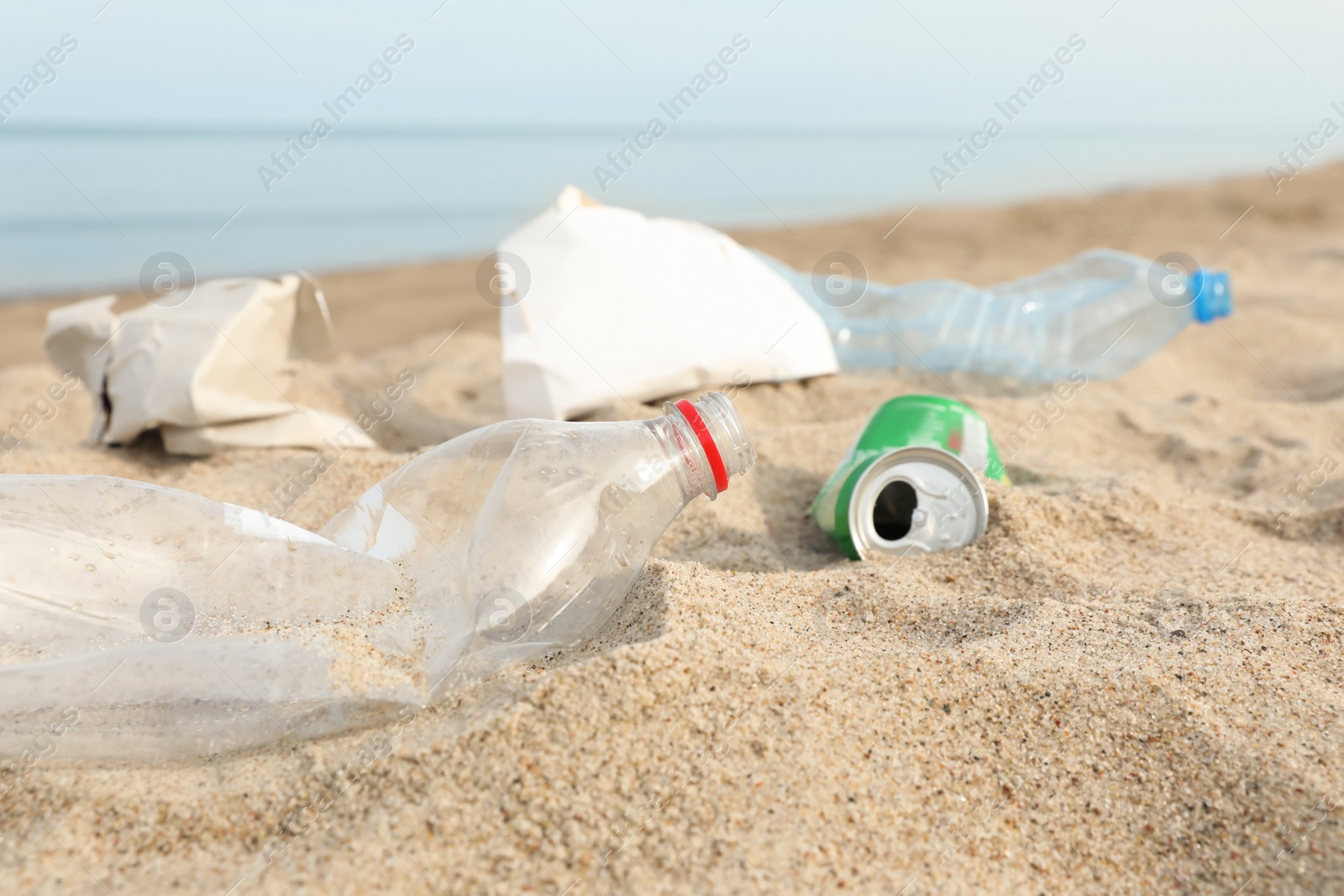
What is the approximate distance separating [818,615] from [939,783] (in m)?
0.42

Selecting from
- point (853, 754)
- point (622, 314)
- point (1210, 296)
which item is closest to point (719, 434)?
point (853, 754)

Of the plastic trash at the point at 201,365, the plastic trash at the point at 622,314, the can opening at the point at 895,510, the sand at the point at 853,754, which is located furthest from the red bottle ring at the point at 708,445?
the plastic trash at the point at 201,365

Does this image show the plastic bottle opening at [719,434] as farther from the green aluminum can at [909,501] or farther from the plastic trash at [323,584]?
the green aluminum can at [909,501]

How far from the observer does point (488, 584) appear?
1427mm

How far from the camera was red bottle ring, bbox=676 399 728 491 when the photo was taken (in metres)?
1.51

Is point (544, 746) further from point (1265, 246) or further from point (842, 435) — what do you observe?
point (1265, 246)

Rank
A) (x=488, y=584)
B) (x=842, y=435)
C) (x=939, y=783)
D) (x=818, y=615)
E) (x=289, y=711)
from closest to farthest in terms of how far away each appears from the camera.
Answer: (x=939, y=783) → (x=289, y=711) → (x=488, y=584) → (x=818, y=615) → (x=842, y=435)

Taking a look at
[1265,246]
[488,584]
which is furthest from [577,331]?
[1265,246]

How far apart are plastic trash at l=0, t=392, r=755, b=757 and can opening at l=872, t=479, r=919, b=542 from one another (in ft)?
1.76

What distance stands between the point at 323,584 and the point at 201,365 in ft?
4.01

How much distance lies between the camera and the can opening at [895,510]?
6.48ft

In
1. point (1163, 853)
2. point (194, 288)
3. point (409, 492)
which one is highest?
point (1163, 853)

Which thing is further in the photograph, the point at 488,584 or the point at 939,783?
the point at 488,584

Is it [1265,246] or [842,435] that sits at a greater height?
[1265,246]
